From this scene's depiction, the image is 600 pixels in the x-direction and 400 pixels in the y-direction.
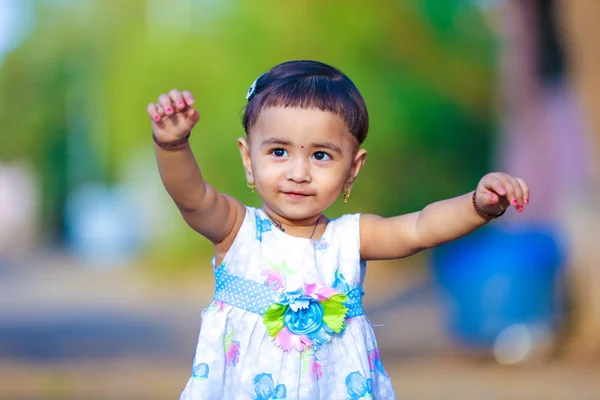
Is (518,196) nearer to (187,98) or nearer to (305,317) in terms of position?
(305,317)

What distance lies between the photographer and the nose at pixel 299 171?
3020 mm

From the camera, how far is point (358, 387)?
10.0 ft

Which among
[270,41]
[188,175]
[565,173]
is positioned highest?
[270,41]

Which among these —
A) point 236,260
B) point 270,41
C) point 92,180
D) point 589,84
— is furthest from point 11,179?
point 236,260

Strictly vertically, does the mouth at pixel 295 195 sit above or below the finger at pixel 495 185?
above

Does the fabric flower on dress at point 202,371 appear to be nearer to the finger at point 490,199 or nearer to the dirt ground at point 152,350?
the finger at point 490,199

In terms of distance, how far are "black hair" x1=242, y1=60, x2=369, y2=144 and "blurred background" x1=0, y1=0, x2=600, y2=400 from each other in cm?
385

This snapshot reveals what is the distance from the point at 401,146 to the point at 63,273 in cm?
724

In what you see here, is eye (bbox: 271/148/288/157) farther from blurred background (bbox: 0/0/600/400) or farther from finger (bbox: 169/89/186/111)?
blurred background (bbox: 0/0/600/400)

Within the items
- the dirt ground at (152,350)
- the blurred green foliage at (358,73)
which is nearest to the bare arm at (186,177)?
the dirt ground at (152,350)

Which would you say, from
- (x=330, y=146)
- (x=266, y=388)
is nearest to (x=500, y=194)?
(x=330, y=146)

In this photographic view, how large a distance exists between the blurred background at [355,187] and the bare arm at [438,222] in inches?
142

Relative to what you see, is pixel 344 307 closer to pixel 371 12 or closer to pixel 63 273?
pixel 371 12

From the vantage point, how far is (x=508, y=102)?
34.6ft
